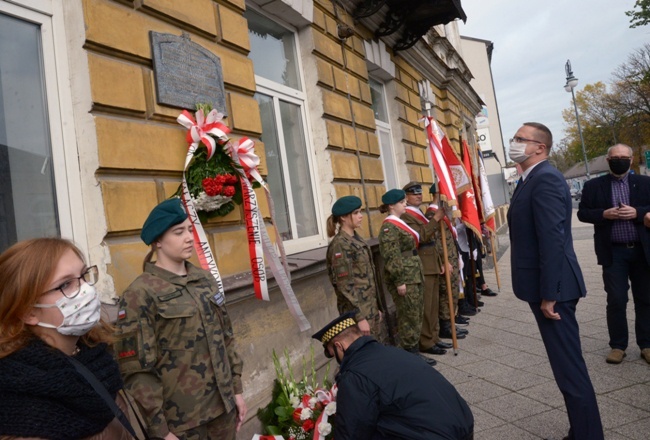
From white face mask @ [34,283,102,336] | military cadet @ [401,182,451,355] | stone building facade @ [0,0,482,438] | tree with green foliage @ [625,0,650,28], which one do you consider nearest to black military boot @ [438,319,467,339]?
military cadet @ [401,182,451,355]

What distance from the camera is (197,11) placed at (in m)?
3.88

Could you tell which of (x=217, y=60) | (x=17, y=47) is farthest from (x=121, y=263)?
(x=217, y=60)

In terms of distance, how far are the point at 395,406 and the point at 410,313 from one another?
3248 millimetres

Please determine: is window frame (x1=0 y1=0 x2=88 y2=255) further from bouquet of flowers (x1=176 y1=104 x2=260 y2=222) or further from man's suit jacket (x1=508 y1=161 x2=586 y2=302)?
man's suit jacket (x1=508 y1=161 x2=586 y2=302)

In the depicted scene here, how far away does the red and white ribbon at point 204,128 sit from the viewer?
346 centimetres

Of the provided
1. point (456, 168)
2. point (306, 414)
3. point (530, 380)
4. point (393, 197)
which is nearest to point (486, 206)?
point (456, 168)

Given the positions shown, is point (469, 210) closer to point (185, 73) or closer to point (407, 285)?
point (407, 285)

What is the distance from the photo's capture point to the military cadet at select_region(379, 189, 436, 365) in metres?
5.07

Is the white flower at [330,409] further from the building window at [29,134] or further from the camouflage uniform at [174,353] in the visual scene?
the building window at [29,134]

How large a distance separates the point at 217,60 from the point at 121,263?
1.91 metres

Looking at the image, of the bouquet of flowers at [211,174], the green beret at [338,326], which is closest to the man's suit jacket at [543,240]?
the green beret at [338,326]

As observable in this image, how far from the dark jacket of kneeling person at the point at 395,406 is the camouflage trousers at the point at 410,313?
3059mm

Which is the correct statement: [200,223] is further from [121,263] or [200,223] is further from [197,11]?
[197,11]

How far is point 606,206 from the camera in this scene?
4582 mm
